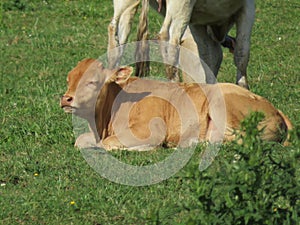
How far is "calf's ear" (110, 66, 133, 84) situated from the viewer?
900 cm

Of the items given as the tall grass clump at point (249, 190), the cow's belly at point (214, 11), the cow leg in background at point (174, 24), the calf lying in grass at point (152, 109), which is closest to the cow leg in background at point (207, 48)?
the cow's belly at point (214, 11)

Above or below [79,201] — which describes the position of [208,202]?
above

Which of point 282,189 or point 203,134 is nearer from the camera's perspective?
point 282,189

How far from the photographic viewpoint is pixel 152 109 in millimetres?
8930

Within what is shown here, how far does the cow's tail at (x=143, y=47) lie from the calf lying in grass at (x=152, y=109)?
1199 millimetres

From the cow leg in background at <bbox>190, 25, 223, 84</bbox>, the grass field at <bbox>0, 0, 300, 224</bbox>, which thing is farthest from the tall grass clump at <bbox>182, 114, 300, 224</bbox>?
the cow leg in background at <bbox>190, 25, 223, 84</bbox>

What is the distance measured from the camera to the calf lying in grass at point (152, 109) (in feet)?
28.5

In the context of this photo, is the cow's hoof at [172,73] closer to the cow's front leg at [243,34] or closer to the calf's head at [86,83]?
the cow's front leg at [243,34]

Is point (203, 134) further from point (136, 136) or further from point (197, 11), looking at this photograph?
point (197, 11)

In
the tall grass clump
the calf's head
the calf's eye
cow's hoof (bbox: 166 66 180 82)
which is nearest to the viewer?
the tall grass clump

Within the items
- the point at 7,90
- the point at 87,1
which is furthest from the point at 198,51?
the point at 87,1

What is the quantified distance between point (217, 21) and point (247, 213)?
5255 mm

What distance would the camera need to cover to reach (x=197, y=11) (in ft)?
33.6

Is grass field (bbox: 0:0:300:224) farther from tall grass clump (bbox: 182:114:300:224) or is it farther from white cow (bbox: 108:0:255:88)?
white cow (bbox: 108:0:255:88)
